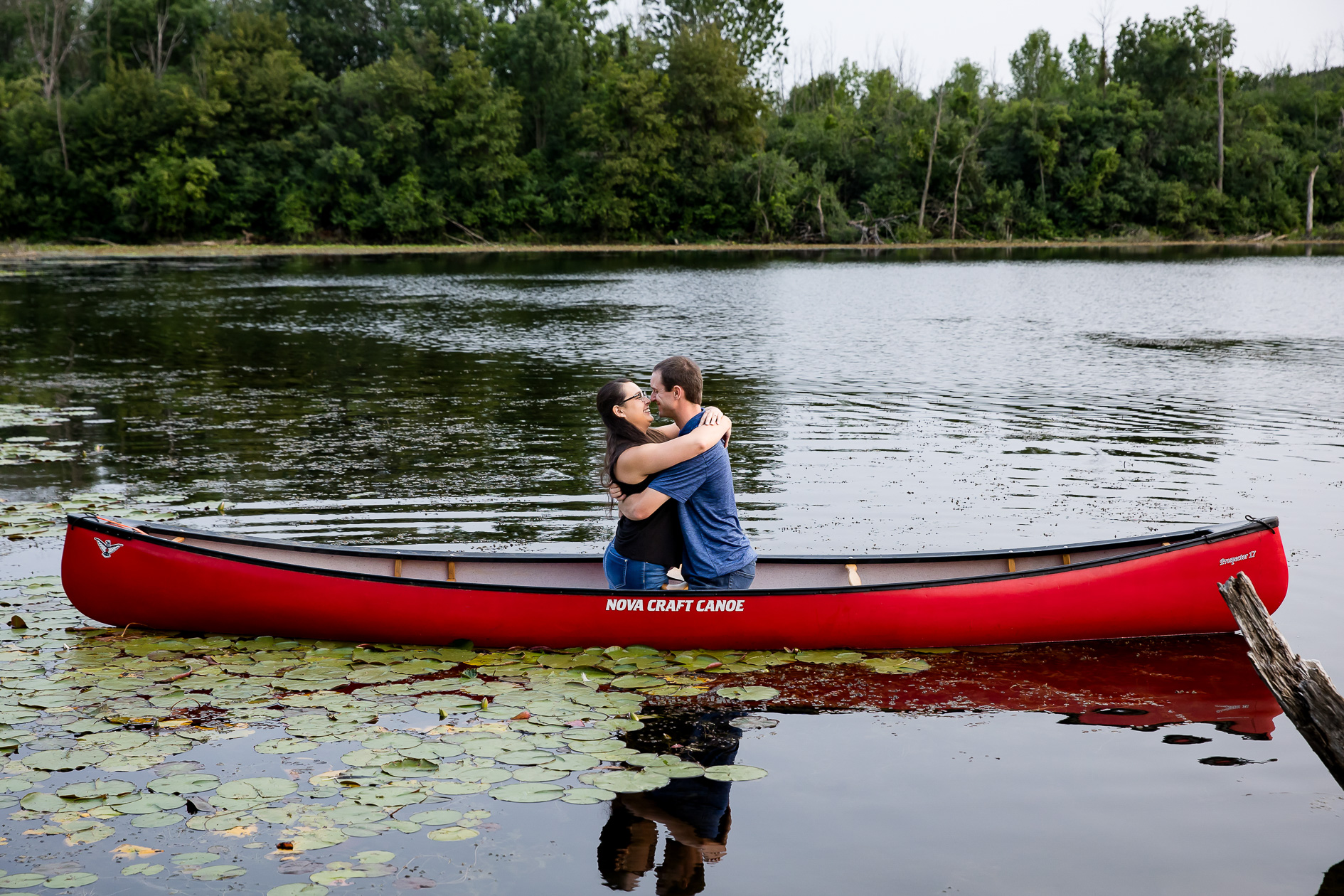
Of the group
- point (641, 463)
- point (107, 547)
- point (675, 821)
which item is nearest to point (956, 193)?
point (641, 463)

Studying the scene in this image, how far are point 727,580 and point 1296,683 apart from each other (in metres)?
2.99

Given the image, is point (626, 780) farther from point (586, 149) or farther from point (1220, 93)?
point (1220, 93)

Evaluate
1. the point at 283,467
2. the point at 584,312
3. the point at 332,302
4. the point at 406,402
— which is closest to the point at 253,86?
the point at 332,302

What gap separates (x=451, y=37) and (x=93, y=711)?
6975 centimetres

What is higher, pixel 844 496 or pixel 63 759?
pixel 844 496

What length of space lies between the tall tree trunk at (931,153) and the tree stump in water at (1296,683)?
61257 millimetres

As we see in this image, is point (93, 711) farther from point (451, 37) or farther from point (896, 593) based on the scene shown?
point (451, 37)

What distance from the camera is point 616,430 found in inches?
231

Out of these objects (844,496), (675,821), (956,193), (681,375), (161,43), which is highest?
(161,43)

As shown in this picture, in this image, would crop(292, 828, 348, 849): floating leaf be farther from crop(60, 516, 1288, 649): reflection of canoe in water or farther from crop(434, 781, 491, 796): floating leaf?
crop(60, 516, 1288, 649): reflection of canoe in water

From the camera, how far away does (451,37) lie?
68.4m

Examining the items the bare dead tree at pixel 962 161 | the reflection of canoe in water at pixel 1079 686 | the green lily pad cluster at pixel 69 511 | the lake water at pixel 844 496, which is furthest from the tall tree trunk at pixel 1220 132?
the green lily pad cluster at pixel 69 511

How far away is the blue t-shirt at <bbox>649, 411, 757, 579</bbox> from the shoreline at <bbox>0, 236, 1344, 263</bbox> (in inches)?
2091

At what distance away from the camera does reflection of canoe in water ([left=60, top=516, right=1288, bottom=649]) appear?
19.9 feet
